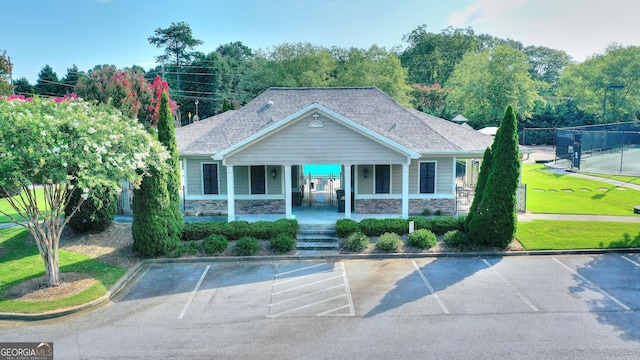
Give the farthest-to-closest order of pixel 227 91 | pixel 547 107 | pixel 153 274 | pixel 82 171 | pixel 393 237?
pixel 227 91 < pixel 547 107 < pixel 393 237 < pixel 153 274 < pixel 82 171

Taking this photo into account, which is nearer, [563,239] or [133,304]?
[133,304]

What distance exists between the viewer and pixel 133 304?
13.2m

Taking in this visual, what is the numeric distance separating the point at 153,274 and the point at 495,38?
8776 cm

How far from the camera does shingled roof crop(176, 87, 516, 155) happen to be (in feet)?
69.5

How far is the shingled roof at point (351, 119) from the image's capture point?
21172 mm

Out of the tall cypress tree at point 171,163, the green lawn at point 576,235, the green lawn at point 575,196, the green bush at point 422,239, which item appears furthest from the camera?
the green lawn at point 575,196

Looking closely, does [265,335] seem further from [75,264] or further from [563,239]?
[563,239]

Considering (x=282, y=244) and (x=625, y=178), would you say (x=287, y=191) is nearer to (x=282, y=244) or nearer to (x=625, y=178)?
(x=282, y=244)

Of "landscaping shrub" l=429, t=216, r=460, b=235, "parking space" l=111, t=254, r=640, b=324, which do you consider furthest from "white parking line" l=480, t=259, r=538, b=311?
"landscaping shrub" l=429, t=216, r=460, b=235

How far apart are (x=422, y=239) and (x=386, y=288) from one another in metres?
4.00

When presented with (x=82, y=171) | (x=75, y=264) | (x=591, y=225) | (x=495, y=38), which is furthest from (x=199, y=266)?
(x=495, y=38)

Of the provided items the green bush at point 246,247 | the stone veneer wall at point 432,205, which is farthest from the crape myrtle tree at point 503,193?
the green bush at point 246,247

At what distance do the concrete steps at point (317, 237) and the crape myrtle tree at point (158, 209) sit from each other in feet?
16.3

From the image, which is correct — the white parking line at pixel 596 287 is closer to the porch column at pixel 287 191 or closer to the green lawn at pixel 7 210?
Answer: the porch column at pixel 287 191
